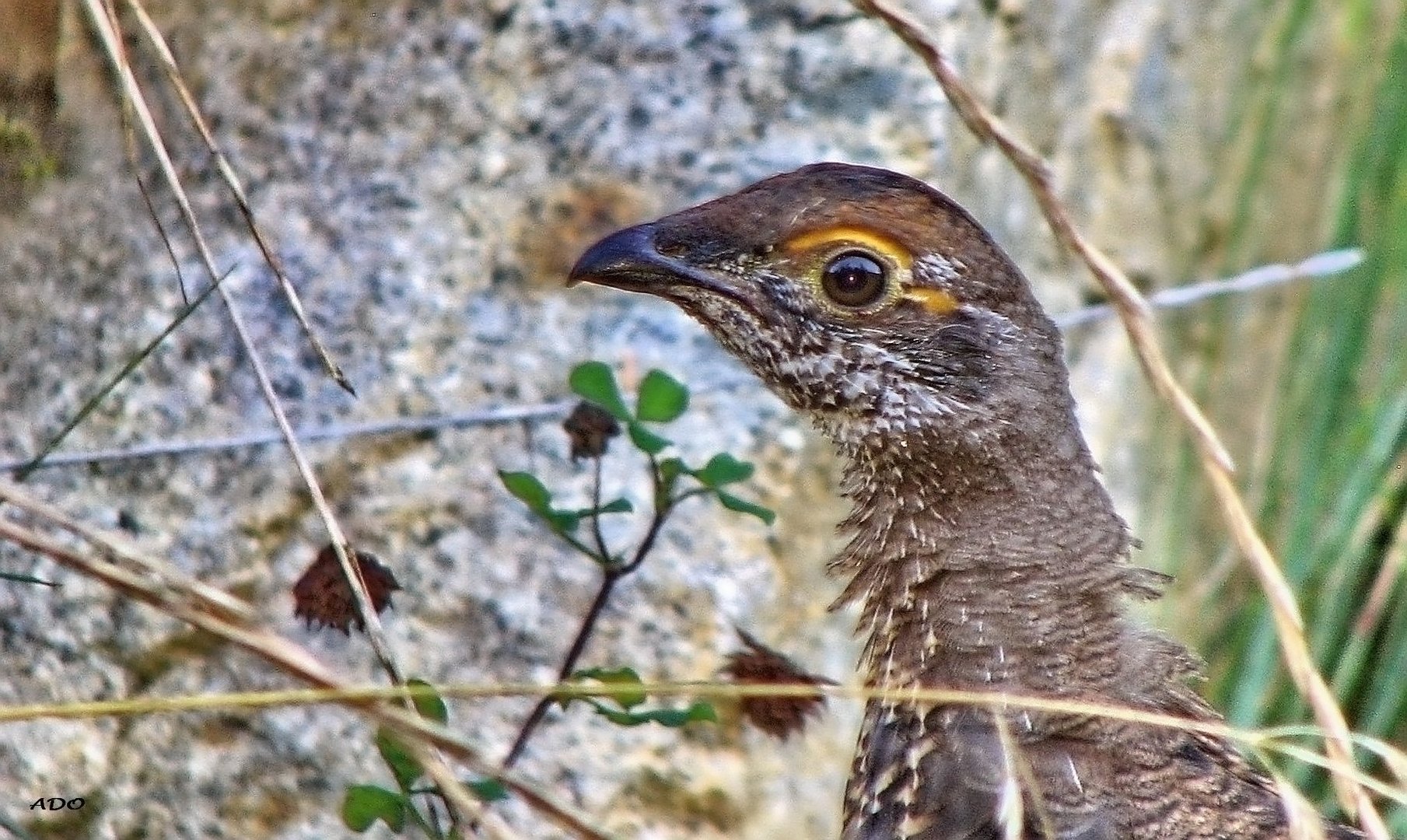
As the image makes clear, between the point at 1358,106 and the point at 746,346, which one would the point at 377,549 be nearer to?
the point at 746,346

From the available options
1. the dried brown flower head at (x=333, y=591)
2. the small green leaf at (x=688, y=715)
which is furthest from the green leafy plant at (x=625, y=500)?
the dried brown flower head at (x=333, y=591)

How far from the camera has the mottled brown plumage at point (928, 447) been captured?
8.57 feet

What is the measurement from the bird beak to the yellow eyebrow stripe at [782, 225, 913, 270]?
14cm

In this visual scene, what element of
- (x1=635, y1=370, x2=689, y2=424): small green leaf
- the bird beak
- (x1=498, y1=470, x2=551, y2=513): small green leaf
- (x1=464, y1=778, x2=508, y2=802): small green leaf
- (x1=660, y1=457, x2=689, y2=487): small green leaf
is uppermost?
the bird beak

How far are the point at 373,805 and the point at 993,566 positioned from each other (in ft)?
3.29

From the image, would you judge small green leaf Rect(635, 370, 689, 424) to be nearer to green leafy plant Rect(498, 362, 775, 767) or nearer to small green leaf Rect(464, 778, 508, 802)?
green leafy plant Rect(498, 362, 775, 767)

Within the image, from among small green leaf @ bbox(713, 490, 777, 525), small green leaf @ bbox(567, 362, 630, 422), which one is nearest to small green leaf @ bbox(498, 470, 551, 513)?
small green leaf @ bbox(567, 362, 630, 422)

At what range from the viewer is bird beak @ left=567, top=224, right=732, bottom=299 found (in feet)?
9.07

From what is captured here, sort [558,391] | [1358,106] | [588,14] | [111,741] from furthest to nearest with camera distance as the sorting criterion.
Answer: [1358,106] < [588,14] < [558,391] < [111,741]

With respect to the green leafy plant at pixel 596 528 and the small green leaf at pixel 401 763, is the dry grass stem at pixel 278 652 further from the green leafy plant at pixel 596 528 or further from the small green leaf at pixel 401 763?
the small green leaf at pixel 401 763

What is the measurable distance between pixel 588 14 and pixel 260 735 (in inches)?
65.6

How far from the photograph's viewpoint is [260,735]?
327cm

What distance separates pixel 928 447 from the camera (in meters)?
2.74

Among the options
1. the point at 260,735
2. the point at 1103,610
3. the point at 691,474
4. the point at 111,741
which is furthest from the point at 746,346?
the point at 111,741
